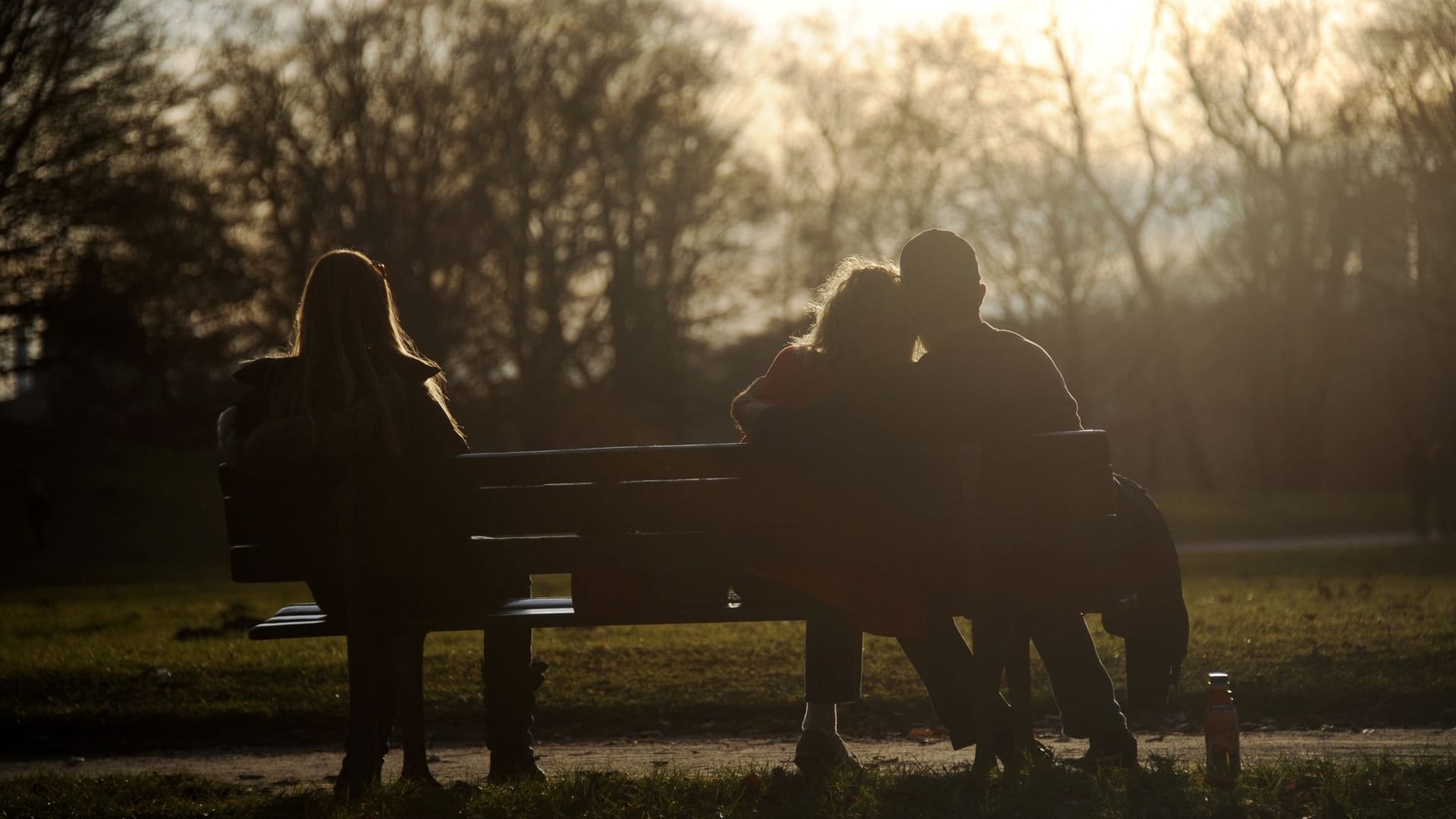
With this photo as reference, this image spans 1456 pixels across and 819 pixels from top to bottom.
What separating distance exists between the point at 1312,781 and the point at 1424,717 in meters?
2.59

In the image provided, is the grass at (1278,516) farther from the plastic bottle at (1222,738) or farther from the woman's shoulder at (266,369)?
the woman's shoulder at (266,369)

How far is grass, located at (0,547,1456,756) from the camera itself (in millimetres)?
6949

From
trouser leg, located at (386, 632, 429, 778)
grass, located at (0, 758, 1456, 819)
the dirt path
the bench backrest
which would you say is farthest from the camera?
the dirt path

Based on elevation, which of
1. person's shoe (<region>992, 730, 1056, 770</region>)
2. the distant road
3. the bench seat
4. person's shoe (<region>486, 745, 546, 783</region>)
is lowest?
the distant road

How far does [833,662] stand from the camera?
4.91 meters

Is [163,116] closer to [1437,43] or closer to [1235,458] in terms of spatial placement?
[1437,43]

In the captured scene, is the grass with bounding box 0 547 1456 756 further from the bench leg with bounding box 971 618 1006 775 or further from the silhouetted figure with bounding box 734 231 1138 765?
the bench leg with bounding box 971 618 1006 775

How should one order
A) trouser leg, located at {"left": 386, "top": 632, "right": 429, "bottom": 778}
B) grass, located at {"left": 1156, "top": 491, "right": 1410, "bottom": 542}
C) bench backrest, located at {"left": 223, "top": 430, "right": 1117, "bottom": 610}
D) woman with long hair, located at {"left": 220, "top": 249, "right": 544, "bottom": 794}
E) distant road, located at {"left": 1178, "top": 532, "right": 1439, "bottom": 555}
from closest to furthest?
bench backrest, located at {"left": 223, "top": 430, "right": 1117, "bottom": 610}
woman with long hair, located at {"left": 220, "top": 249, "right": 544, "bottom": 794}
trouser leg, located at {"left": 386, "top": 632, "right": 429, "bottom": 778}
distant road, located at {"left": 1178, "top": 532, "right": 1439, "bottom": 555}
grass, located at {"left": 1156, "top": 491, "right": 1410, "bottom": 542}

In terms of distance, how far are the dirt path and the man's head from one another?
1566mm

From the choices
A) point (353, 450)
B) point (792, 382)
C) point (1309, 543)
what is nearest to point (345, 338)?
point (353, 450)

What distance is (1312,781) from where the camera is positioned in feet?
14.4

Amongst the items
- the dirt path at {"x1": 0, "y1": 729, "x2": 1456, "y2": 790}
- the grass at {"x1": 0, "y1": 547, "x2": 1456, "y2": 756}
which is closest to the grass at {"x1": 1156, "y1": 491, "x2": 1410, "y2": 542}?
the grass at {"x1": 0, "y1": 547, "x2": 1456, "y2": 756}

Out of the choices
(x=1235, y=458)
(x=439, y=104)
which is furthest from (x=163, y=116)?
(x=1235, y=458)

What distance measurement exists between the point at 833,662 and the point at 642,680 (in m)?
3.08
